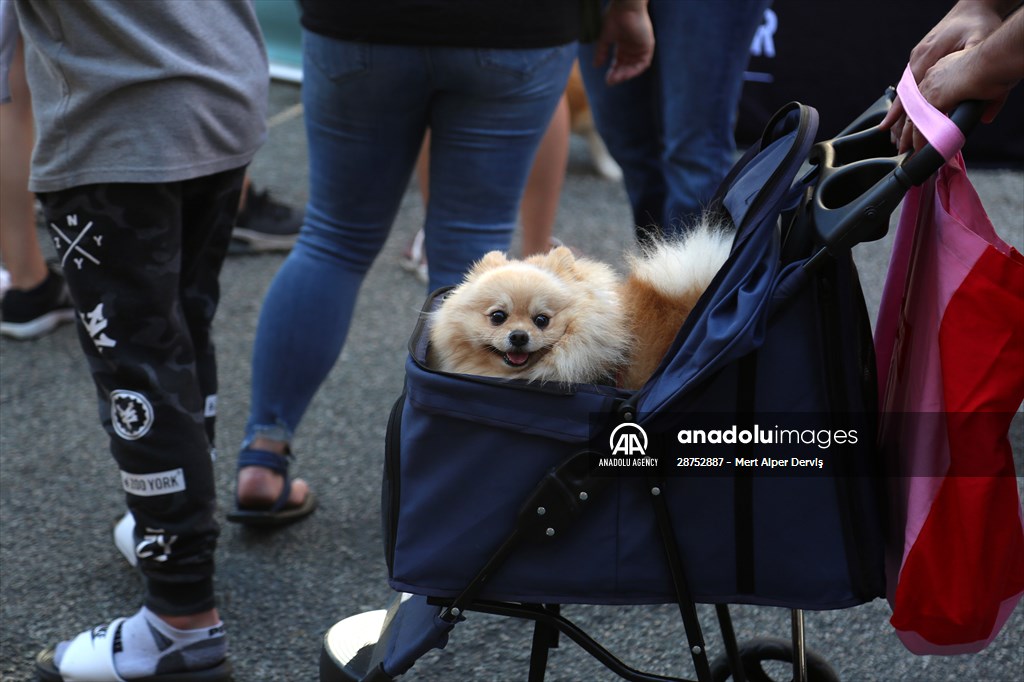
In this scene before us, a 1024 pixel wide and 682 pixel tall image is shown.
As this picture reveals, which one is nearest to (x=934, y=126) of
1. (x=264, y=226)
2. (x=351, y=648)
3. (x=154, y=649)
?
(x=351, y=648)

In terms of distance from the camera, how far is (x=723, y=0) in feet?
8.32

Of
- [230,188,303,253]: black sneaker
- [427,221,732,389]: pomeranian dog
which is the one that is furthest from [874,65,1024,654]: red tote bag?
[230,188,303,253]: black sneaker

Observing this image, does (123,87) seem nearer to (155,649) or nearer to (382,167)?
(382,167)

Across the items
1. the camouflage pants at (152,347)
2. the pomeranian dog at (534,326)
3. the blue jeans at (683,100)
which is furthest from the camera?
the blue jeans at (683,100)

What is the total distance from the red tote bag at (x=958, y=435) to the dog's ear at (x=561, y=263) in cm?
50

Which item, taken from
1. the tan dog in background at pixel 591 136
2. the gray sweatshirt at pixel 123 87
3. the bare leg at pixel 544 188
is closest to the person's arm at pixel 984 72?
the gray sweatshirt at pixel 123 87

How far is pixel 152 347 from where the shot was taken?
6.22ft

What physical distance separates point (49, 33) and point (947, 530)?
1597 mm

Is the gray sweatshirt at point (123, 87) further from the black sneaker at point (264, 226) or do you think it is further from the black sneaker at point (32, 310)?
the black sneaker at point (264, 226)

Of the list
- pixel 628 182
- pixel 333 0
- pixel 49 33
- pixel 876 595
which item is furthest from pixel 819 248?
pixel 628 182

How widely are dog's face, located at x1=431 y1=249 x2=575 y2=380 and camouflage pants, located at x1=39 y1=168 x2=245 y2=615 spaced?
0.61m

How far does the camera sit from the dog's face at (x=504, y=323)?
1493 millimetres

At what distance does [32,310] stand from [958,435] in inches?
127

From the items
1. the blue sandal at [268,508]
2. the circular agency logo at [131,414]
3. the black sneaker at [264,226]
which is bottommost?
the black sneaker at [264,226]
